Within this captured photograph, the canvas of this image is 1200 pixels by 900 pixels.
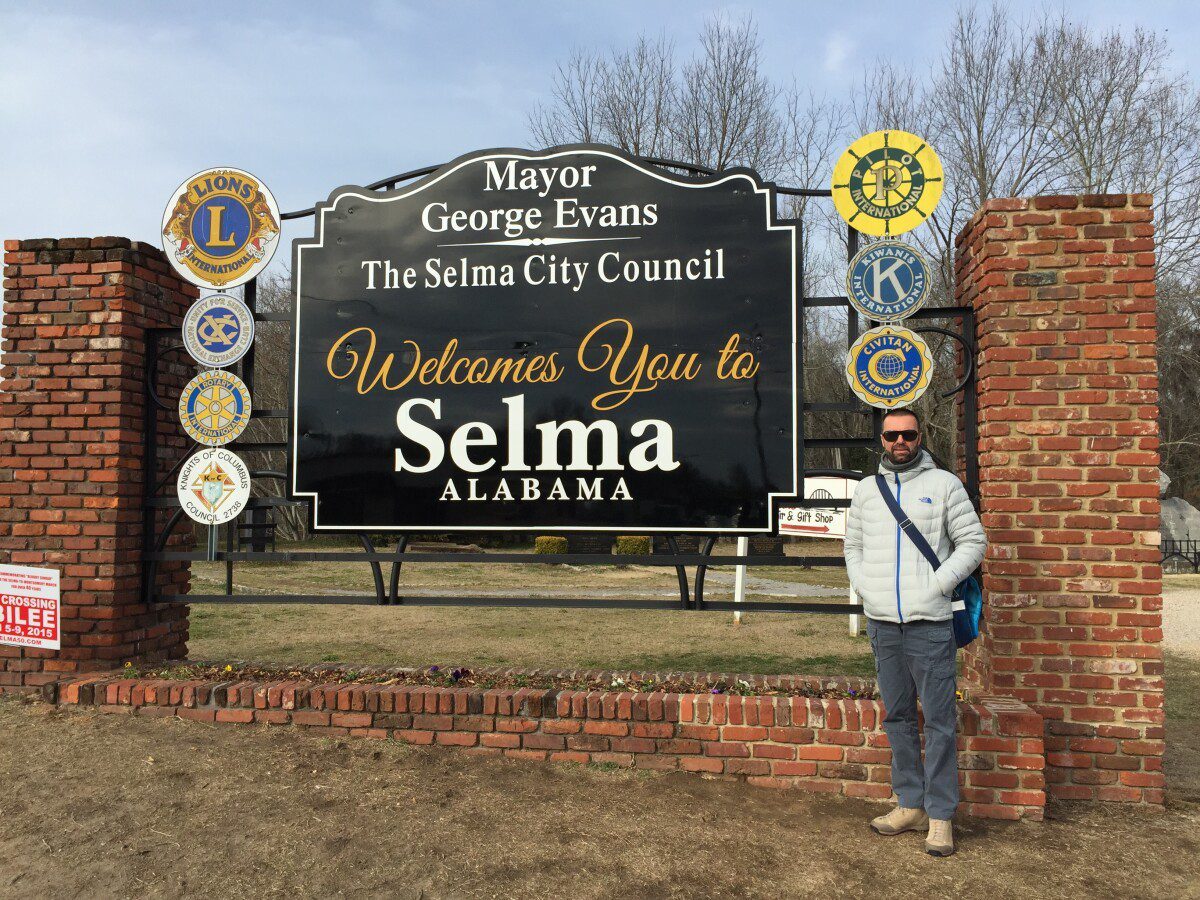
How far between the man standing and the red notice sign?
471 cm

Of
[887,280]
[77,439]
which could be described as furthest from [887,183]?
[77,439]

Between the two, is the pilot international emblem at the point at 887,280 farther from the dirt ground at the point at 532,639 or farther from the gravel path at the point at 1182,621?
the gravel path at the point at 1182,621

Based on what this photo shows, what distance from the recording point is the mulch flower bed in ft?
14.7

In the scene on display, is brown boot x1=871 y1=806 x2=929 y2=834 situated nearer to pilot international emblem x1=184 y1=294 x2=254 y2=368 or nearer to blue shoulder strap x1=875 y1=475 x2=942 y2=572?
blue shoulder strap x1=875 y1=475 x2=942 y2=572

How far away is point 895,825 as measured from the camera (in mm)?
3531

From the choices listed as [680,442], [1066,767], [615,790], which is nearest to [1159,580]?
[1066,767]

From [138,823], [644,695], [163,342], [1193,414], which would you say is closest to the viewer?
[138,823]

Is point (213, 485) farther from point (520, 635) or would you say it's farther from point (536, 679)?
point (520, 635)

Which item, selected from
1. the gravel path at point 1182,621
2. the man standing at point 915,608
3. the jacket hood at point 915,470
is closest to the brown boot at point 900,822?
the man standing at point 915,608

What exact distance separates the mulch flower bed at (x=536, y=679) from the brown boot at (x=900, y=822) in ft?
2.58

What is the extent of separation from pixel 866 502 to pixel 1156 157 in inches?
1020

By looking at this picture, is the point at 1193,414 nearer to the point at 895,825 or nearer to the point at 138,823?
the point at 895,825

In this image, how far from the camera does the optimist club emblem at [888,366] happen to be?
4.37 metres

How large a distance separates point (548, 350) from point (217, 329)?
210 cm
